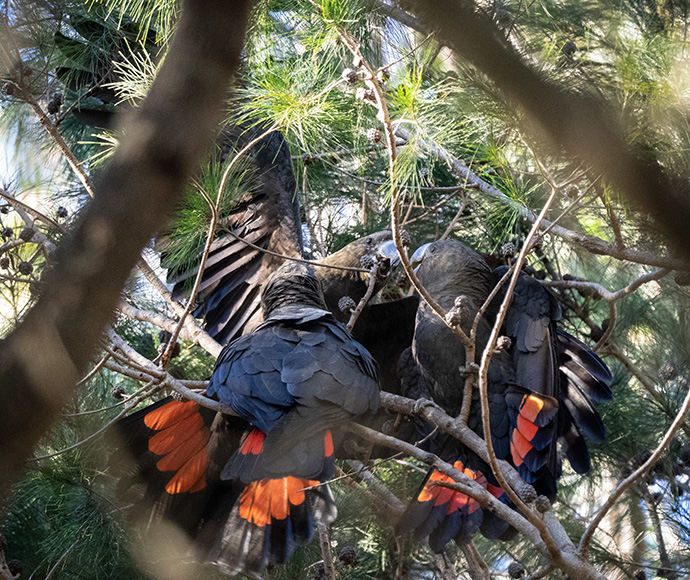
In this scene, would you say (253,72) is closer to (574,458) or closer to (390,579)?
(574,458)

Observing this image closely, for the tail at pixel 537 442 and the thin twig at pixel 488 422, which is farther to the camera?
the tail at pixel 537 442

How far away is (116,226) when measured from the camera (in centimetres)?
53

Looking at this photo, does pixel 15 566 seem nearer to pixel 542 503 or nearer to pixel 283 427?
pixel 283 427

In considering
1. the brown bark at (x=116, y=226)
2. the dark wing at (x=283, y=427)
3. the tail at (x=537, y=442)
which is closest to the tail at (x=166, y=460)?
the dark wing at (x=283, y=427)

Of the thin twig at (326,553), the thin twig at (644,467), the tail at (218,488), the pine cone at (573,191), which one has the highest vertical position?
the pine cone at (573,191)

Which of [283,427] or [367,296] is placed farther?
[367,296]

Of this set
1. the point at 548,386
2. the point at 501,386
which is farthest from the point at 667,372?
the point at 501,386

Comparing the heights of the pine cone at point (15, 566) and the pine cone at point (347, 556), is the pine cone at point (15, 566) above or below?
below

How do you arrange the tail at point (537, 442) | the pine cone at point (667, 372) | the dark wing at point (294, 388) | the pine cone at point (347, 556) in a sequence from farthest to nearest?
the pine cone at point (667, 372) → the pine cone at point (347, 556) → the tail at point (537, 442) → the dark wing at point (294, 388)

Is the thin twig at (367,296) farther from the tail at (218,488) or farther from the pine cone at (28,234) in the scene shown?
the pine cone at (28,234)

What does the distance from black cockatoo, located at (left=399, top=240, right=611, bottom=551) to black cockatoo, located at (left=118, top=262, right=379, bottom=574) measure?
411 millimetres

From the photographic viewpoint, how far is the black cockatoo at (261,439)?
1886mm

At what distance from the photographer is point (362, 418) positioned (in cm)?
207

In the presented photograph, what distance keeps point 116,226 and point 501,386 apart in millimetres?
2042
